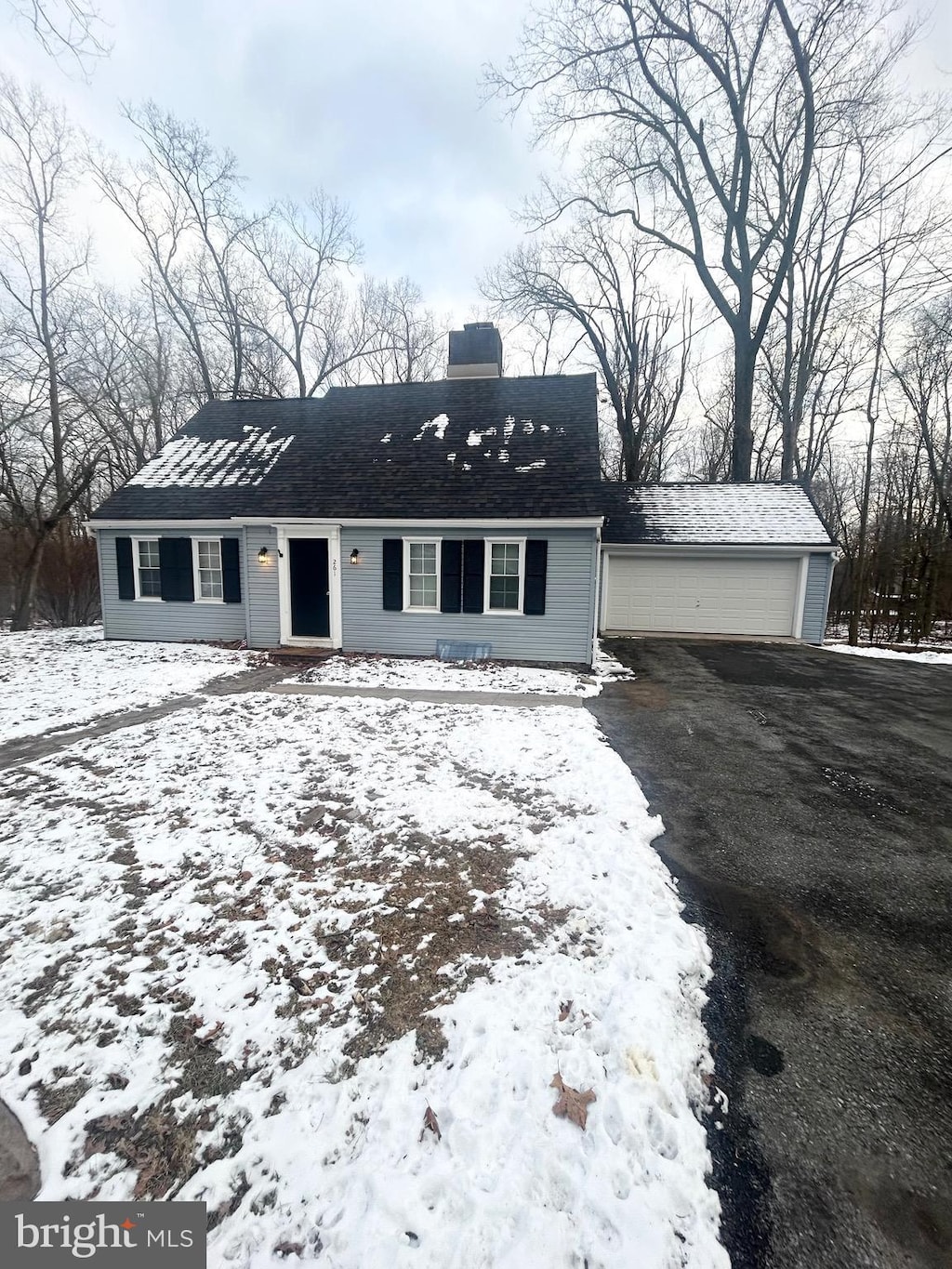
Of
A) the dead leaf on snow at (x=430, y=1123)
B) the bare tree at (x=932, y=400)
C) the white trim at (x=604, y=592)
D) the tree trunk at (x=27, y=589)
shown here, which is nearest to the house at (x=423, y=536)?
the white trim at (x=604, y=592)

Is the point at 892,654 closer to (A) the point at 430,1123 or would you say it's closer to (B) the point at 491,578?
(B) the point at 491,578

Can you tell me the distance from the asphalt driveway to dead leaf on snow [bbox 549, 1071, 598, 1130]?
0.42 metres

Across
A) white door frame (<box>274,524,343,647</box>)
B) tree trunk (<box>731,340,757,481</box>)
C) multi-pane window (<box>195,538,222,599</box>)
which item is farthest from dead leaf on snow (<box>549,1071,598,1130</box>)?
tree trunk (<box>731,340,757,481</box>)

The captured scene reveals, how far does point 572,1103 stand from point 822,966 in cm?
154

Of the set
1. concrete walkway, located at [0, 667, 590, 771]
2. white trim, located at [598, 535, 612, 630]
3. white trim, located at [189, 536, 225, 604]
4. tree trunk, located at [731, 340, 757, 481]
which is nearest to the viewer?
concrete walkway, located at [0, 667, 590, 771]

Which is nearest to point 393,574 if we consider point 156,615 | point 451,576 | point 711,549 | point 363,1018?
point 451,576

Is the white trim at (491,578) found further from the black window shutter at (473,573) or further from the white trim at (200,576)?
the white trim at (200,576)

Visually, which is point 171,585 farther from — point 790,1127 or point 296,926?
point 790,1127

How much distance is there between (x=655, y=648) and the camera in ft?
39.4

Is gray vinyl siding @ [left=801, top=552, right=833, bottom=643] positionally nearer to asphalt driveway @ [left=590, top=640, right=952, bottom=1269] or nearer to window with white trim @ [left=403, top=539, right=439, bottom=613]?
asphalt driveway @ [left=590, top=640, right=952, bottom=1269]

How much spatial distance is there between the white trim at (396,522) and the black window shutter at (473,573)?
347mm

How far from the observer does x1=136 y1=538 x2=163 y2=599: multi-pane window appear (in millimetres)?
11250

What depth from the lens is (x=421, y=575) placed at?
10.0 meters

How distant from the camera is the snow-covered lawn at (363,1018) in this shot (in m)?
1.62
